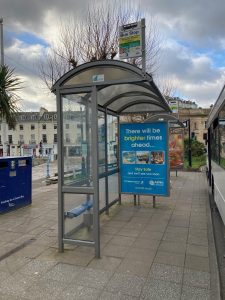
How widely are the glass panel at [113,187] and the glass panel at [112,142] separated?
0.24 m

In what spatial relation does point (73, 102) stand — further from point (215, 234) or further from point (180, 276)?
point (215, 234)

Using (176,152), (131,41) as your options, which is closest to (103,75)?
(131,41)

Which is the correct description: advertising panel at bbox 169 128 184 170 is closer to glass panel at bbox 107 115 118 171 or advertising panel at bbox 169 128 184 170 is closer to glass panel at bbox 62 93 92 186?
glass panel at bbox 107 115 118 171

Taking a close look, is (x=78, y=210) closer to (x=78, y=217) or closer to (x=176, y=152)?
(x=78, y=217)

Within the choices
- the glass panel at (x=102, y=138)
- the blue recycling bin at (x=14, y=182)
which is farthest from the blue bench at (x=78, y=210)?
the blue recycling bin at (x=14, y=182)

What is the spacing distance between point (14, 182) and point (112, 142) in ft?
8.48

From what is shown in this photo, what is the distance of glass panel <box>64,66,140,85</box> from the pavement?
99.8 inches

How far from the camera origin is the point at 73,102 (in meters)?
4.92

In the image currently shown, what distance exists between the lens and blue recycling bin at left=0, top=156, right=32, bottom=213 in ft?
23.6

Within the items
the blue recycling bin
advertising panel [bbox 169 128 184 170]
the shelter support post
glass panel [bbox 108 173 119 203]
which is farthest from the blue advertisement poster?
advertising panel [bbox 169 128 184 170]


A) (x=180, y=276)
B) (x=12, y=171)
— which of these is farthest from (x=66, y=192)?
(x=12, y=171)

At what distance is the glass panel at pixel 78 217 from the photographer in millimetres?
4790

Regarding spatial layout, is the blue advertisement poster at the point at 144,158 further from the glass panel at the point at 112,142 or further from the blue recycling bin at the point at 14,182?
the blue recycling bin at the point at 14,182

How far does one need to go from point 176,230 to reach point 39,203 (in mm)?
4103
